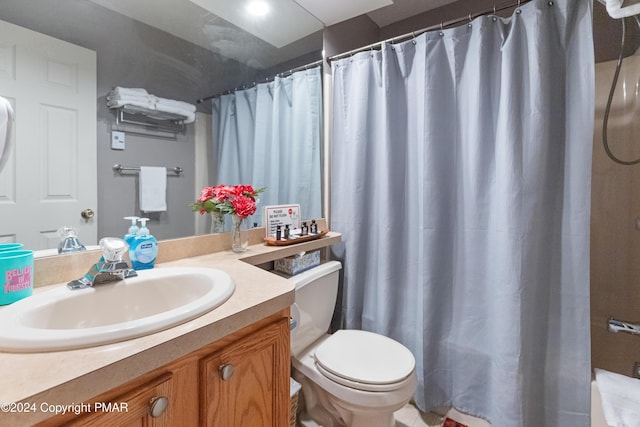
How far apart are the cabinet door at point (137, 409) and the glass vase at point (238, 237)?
703 mm

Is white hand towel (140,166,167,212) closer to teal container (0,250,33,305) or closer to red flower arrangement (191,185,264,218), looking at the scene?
red flower arrangement (191,185,264,218)

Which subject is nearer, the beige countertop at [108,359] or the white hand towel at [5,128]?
the beige countertop at [108,359]

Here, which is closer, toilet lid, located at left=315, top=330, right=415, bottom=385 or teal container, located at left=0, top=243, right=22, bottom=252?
teal container, located at left=0, top=243, right=22, bottom=252

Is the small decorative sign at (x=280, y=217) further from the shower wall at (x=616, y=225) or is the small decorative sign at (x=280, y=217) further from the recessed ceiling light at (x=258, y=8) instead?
the shower wall at (x=616, y=225)

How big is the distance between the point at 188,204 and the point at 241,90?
64 centimetres

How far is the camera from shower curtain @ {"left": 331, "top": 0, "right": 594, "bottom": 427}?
1231 millimetres

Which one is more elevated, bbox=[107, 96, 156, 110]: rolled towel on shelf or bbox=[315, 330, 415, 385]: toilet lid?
bbox=[107, 96, 156, 110]: rolled towel on shelf

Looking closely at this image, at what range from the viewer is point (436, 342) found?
155cm

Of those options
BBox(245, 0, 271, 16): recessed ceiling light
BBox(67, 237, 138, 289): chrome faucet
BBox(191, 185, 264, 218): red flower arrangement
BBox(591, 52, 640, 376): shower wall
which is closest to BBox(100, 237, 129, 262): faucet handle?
BBox(67, 237, 138, 289): chrome faucet

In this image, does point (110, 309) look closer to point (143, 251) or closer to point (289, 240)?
point (143, 251)

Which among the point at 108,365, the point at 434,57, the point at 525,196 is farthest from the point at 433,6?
the point at 108,365

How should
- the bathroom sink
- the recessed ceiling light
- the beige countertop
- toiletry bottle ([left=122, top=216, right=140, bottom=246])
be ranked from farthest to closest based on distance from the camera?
the recessed ceiling light → toiletry bottle ([left=122, top=216, right=140, bottom=246]) → the bathroom sink → the beige countertop

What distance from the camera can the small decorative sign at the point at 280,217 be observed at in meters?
1.49

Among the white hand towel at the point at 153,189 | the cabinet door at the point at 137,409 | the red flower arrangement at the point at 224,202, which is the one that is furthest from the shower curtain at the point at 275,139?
the cabinet door at the point at 137,409
